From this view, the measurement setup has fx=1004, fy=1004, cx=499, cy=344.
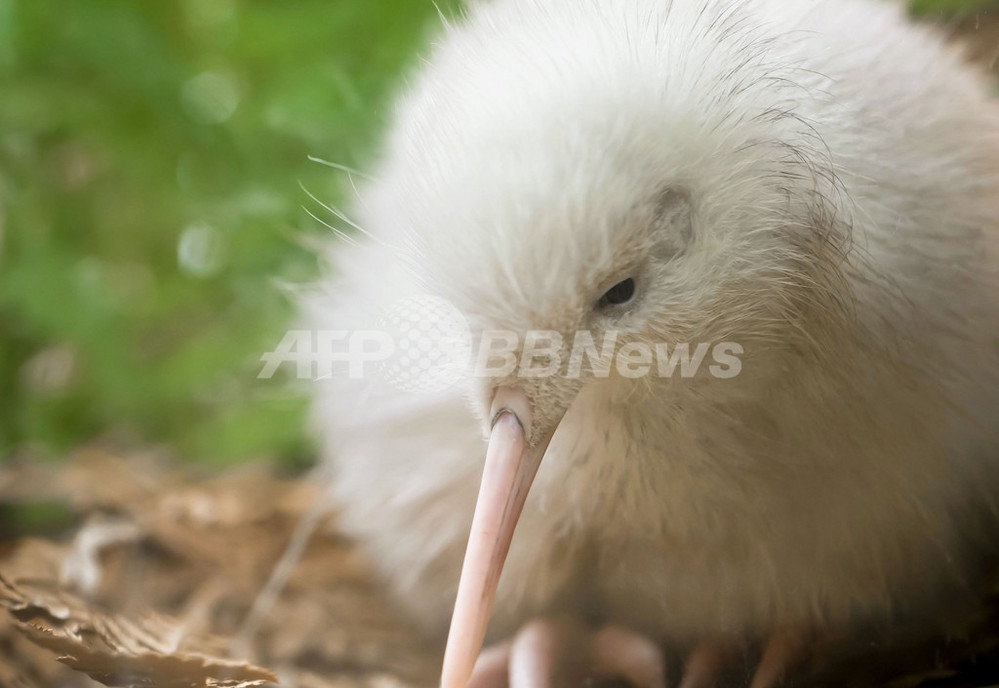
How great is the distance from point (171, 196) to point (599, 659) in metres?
0.88

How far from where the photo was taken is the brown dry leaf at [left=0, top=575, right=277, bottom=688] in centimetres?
86

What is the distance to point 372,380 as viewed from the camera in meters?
1.00

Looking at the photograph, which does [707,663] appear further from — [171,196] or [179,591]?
[171,196]

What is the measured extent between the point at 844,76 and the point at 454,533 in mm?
561

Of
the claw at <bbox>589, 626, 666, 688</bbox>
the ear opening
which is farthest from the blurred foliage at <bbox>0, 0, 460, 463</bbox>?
the claw at <bbox>589, 626, 666, 688</bbox>

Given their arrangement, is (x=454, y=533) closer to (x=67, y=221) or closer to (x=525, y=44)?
(x=525, y=44)

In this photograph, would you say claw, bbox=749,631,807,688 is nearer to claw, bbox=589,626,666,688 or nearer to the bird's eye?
claw, bbox=589,626,666,688

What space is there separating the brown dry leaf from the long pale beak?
22cm

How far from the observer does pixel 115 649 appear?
2.92ft

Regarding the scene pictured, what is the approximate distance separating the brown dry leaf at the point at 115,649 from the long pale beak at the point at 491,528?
22 centimetres

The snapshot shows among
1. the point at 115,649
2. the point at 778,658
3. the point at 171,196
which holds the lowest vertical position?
the point at 115,649

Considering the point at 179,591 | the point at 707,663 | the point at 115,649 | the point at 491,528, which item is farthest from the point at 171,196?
the point at 707,663

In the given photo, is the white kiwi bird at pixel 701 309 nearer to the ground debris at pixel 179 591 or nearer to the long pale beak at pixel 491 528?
the long pale beak at pixel 491 528

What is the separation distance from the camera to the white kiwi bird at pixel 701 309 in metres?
0.73
